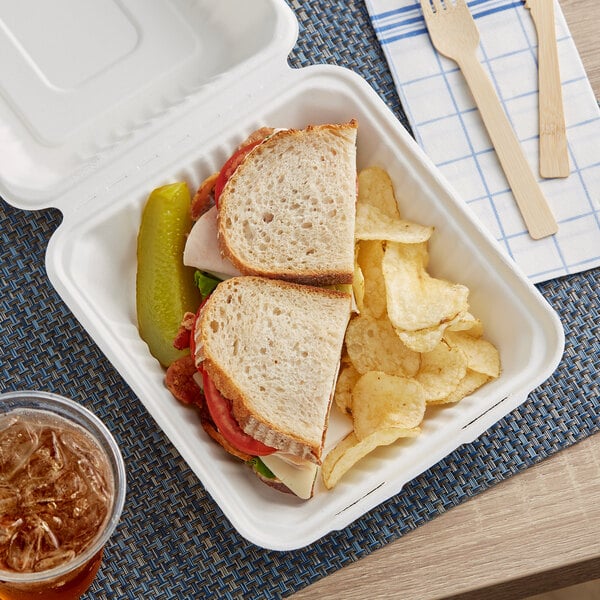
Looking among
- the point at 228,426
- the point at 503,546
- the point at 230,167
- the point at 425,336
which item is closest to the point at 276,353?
the point at 228,426

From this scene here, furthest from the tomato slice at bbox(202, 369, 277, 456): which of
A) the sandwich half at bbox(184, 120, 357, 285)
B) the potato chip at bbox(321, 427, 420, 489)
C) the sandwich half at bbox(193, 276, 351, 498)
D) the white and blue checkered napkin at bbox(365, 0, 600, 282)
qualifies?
the white and blue checkered napkin at bbox(365, 0, 600, 282)

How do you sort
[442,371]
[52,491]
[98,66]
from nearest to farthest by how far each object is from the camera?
[52,491] → [442,371] → [98,66]

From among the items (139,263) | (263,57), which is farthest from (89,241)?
(263,57)

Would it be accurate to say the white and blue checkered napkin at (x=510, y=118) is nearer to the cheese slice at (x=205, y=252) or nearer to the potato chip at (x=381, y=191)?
the potato chip at (x=381, y=191)

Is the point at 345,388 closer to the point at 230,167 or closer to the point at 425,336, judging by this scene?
the point at 425,336

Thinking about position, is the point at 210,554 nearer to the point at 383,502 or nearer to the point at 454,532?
the point at 383,502

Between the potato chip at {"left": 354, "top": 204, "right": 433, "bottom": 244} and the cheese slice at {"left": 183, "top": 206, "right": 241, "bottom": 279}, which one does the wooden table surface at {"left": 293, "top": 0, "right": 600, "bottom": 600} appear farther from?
the cheese slice at {"left": 183, "top": 206, "right": 241, "bottom": 279}
